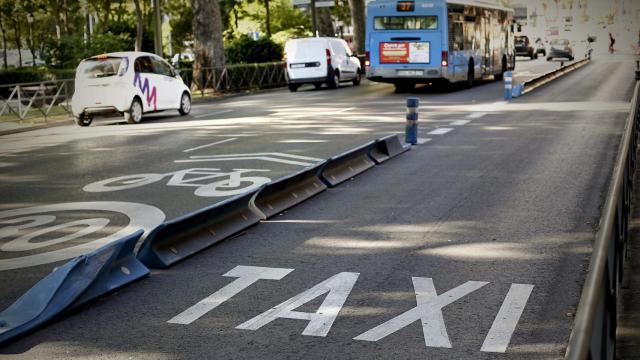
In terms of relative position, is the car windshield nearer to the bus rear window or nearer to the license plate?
the license plate

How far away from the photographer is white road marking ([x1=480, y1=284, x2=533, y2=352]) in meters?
5.13

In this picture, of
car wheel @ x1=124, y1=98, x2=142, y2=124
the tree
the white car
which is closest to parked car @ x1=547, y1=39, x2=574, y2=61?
the tree

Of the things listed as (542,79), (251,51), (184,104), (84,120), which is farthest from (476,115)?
(251,51)

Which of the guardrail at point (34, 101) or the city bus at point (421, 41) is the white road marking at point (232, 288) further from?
the city bus at point (421, 41)

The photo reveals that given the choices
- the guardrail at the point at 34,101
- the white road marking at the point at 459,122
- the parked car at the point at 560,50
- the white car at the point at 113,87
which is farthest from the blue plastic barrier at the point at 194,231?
the parked car at the point at 560,50

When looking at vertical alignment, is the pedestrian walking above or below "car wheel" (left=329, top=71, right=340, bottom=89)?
above

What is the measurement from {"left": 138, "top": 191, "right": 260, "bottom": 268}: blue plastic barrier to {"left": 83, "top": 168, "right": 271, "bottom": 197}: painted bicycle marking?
190 centimetres

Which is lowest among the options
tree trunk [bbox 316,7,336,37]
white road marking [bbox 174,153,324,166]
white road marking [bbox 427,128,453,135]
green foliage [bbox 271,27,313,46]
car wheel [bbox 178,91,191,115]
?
white road marking [bbox 174,153,324,166]

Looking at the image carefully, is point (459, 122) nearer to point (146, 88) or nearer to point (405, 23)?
point (146, 88)

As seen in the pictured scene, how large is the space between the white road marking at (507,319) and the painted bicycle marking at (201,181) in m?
4.95

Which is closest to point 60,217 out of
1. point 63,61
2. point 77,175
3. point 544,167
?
point 77,175

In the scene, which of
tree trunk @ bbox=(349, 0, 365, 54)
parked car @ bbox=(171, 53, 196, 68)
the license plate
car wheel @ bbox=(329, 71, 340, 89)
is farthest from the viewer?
tree trunk @ bbox=(349, 0, 365, 54)

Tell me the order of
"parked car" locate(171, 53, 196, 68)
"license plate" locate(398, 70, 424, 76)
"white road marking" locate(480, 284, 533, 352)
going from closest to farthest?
"white road marking" locate(480, 284, 533, 352), "license plate" locate(398, 70, 424, 76), "parked car" locate(171, 53, 196, 68)

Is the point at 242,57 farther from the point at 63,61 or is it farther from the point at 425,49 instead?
the point at 425,49
